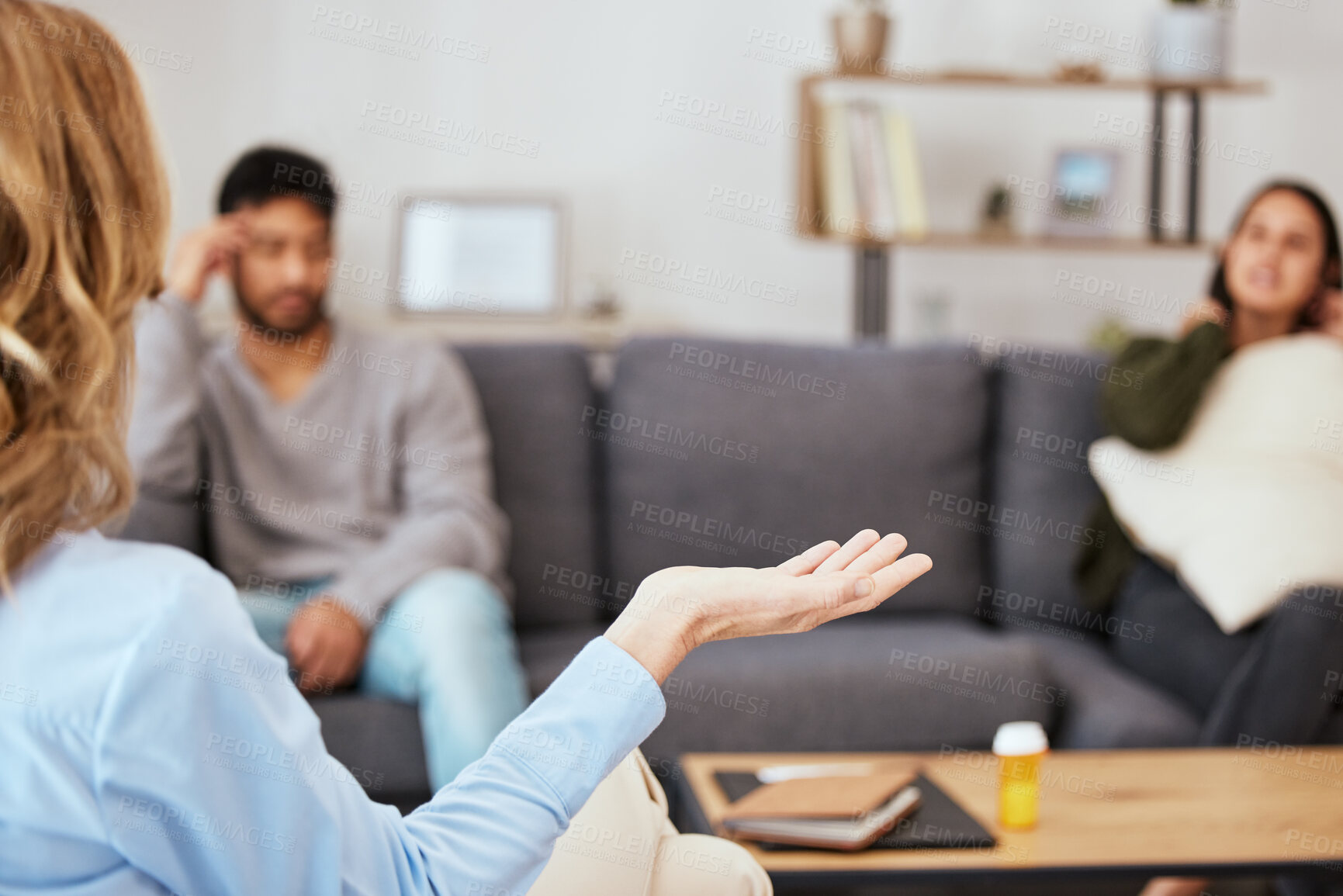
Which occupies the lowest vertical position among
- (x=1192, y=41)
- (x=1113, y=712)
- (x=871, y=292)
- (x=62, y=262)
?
(x=1113, y=712)

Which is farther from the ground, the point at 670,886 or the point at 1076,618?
the point at 670,886

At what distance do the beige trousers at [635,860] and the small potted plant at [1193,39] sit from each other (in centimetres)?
306

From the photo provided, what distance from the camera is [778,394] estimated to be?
88.1 inches

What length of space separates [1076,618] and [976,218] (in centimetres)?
167

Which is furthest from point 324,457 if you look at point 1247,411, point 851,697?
point 1247,411

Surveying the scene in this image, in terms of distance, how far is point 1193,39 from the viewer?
10.5ft

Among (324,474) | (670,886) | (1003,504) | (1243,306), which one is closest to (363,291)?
(324,474)

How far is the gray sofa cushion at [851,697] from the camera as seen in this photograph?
1.80 metres

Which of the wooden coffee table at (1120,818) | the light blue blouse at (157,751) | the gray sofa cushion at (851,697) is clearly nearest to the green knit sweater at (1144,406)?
the gray sofa cushion at (851,697)

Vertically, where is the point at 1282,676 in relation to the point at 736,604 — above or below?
below

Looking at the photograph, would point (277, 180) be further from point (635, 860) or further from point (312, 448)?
point (635, 860)

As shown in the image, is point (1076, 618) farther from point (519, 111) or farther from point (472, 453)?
point (519, 111)

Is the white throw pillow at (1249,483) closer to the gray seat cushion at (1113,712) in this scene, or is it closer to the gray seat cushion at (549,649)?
the gray seat cushion at (1113,712)

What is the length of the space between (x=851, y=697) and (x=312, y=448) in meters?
0.95
